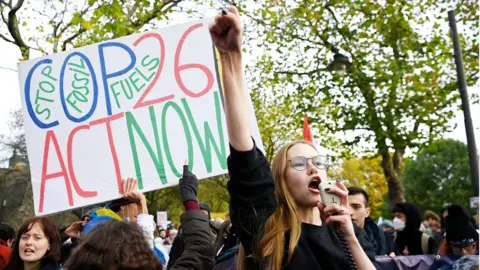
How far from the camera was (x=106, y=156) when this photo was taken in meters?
4.19

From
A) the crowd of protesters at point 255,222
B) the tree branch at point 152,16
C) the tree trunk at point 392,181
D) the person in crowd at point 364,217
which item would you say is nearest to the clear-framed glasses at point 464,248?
the person in crowd at point 364,217

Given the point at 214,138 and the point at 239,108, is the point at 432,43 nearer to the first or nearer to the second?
the point at 214,138

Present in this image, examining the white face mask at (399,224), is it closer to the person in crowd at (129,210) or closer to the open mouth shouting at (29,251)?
the person in crowd at (129,210)

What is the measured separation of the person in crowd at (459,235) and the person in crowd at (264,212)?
3.22 m

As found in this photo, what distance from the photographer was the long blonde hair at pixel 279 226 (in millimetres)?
2283

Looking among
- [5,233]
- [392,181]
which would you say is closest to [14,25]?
[5,233]

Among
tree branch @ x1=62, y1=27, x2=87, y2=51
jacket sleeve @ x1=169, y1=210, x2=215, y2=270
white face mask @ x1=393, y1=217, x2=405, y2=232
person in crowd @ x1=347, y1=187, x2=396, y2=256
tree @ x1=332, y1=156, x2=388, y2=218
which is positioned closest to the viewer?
jacket sleeve @ x1=169, y1=210, x2=215, y2=270

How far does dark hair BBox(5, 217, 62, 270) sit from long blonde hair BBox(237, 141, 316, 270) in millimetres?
2119

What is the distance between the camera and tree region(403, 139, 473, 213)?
56250 mm

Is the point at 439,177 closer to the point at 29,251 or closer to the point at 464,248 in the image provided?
the point at 464,248

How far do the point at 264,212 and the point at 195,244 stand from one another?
0.49 m

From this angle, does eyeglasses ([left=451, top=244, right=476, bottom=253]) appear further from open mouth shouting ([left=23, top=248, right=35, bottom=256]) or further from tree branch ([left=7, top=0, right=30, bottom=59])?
tree branch ([left=7, top=0, right=30, bottom=59])

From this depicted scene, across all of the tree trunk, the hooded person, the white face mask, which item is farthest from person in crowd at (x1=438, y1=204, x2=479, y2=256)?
the tree trunk

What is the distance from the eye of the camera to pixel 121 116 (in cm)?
432
